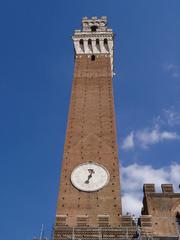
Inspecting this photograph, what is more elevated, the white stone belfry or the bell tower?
the white stone belfry

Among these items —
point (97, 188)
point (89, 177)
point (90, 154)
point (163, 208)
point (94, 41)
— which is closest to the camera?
point (163, 208)

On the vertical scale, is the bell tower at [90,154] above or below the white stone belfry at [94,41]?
below

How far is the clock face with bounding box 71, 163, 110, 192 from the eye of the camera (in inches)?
789

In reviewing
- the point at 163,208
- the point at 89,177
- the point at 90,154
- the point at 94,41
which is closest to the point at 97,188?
the point at 89,177

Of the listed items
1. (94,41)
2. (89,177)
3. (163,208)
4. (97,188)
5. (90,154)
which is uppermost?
(94,41)

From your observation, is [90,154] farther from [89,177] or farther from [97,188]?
[97,188]

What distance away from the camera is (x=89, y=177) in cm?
2031

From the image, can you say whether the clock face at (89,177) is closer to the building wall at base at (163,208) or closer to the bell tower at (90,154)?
the bell tower at (90,154)

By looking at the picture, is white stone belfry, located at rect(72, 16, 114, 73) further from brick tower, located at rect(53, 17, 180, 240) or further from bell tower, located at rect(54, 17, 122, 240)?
brick tower, located at rect(53, 17, 180, 240)

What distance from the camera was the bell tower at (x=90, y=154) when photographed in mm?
18953

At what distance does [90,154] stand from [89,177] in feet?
5.84

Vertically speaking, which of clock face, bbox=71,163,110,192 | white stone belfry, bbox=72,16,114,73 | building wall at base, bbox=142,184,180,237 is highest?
white stone belfry, bbox=72,16,114,73

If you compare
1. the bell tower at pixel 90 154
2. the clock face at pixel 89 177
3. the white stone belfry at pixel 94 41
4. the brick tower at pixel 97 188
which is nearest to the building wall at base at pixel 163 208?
the brick tower at pixel 97 188

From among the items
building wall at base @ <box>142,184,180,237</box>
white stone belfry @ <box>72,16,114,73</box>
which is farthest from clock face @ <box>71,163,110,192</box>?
white stone belfry @ <box>72,16,114,73</box>
